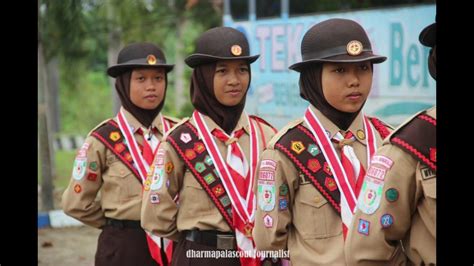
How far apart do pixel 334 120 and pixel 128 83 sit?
7.26ft

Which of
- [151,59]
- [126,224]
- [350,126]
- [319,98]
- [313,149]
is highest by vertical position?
[151,59]

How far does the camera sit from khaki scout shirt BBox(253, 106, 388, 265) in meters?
3.77

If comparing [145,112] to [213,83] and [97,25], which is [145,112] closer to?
[213,83]

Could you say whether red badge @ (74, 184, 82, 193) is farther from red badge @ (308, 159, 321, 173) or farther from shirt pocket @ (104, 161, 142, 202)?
red badge @ (308, 159, 321, 173)

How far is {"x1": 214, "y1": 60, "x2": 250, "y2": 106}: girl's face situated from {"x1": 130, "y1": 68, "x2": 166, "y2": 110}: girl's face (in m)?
1.05

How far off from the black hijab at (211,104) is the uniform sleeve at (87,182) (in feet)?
3.62

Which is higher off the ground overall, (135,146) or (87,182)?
(135,146)

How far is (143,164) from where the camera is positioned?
5535 mm

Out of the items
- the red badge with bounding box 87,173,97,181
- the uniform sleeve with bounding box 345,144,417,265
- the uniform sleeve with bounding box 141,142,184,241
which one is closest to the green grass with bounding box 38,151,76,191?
the red badge with bounding box 87,173,97,181

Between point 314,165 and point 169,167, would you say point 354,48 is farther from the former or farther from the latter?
point 169,167

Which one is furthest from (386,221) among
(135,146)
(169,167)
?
(135,146)

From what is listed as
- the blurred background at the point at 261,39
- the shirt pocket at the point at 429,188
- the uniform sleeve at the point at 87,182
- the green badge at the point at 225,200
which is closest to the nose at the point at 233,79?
the green badge at the point at 225,200

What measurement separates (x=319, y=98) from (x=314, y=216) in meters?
0.56
